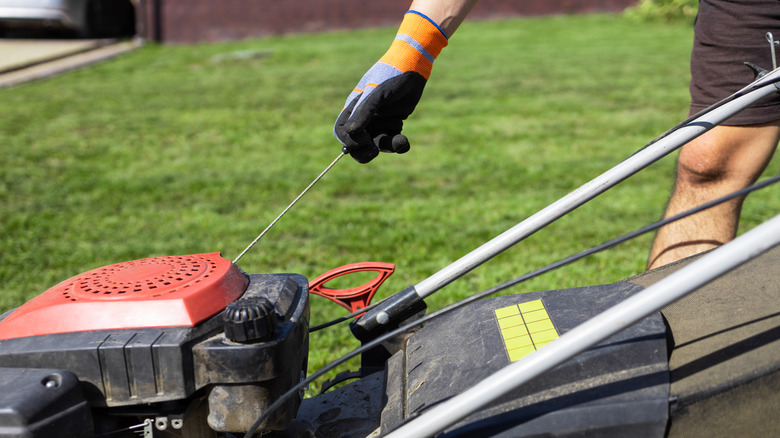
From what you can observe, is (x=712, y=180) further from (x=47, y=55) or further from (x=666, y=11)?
(x=666, y=11)

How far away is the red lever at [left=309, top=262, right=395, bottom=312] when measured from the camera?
1700 millimetres

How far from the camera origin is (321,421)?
1634 millimetres

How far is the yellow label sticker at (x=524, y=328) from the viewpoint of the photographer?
51.9 inches

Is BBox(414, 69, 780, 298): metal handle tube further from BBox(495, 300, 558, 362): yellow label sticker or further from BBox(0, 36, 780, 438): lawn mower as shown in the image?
BBox(495, 300, 558, 362): yellow label sticker

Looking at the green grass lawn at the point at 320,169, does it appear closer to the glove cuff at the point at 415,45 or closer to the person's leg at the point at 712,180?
the person's leg at the point at 712,180

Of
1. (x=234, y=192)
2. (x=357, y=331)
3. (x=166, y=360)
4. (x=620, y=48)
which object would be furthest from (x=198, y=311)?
(x=620, y=48)

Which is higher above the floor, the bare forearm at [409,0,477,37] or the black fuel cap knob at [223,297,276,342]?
the bare forearm at [409,0,477,37]

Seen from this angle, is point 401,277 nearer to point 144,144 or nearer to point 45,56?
point 144,144

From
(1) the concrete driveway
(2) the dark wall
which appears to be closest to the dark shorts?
(1) the concrete driveway

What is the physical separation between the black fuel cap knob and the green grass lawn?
1.14 meters

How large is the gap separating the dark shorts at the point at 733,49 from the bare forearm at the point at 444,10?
751 mm

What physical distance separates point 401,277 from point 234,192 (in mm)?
1570

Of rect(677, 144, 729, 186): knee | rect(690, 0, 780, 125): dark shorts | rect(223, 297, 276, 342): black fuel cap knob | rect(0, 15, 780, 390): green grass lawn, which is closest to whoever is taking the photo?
rect(223, 297, 276, 342): black fuel cap knob

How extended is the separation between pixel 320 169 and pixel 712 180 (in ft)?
9.37
